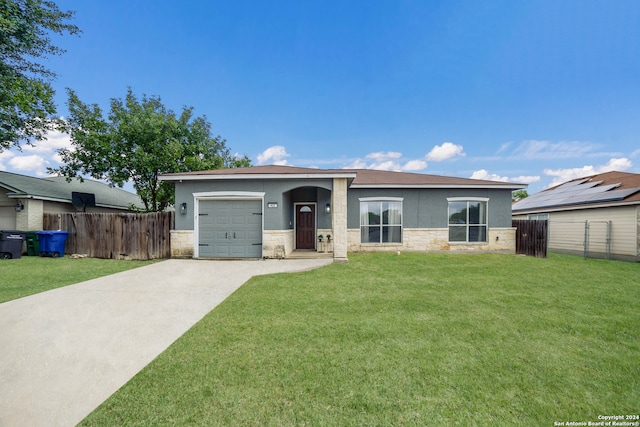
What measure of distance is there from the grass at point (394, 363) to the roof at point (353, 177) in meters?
4.64

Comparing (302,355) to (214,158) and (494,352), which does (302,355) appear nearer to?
(494,352)

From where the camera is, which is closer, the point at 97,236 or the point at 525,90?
the point at 97,236

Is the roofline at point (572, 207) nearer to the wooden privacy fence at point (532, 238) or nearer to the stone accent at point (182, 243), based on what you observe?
the wooden privacy fence at point (532, 238)

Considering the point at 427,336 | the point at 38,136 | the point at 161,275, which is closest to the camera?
the point at 427,336

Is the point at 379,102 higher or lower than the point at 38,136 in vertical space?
higher

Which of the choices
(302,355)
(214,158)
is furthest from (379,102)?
(302,355)

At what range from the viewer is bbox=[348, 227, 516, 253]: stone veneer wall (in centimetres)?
1119

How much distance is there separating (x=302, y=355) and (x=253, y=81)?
15.9 meters

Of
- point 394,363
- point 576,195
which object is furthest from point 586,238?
point 394,363

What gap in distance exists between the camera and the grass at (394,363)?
2.01 meters

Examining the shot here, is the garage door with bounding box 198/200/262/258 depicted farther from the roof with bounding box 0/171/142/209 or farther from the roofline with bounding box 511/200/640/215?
the roofline with bounding box 511/200/640/215

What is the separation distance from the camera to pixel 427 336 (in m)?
3.29

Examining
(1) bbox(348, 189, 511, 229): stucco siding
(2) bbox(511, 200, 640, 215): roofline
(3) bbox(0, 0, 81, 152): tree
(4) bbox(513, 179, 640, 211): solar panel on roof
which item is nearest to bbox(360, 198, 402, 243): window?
(1) bbox(348, 189, 511, 229): stucco siding

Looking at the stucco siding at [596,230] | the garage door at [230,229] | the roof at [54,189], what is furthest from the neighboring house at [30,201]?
the stucco siding at [596,230]
